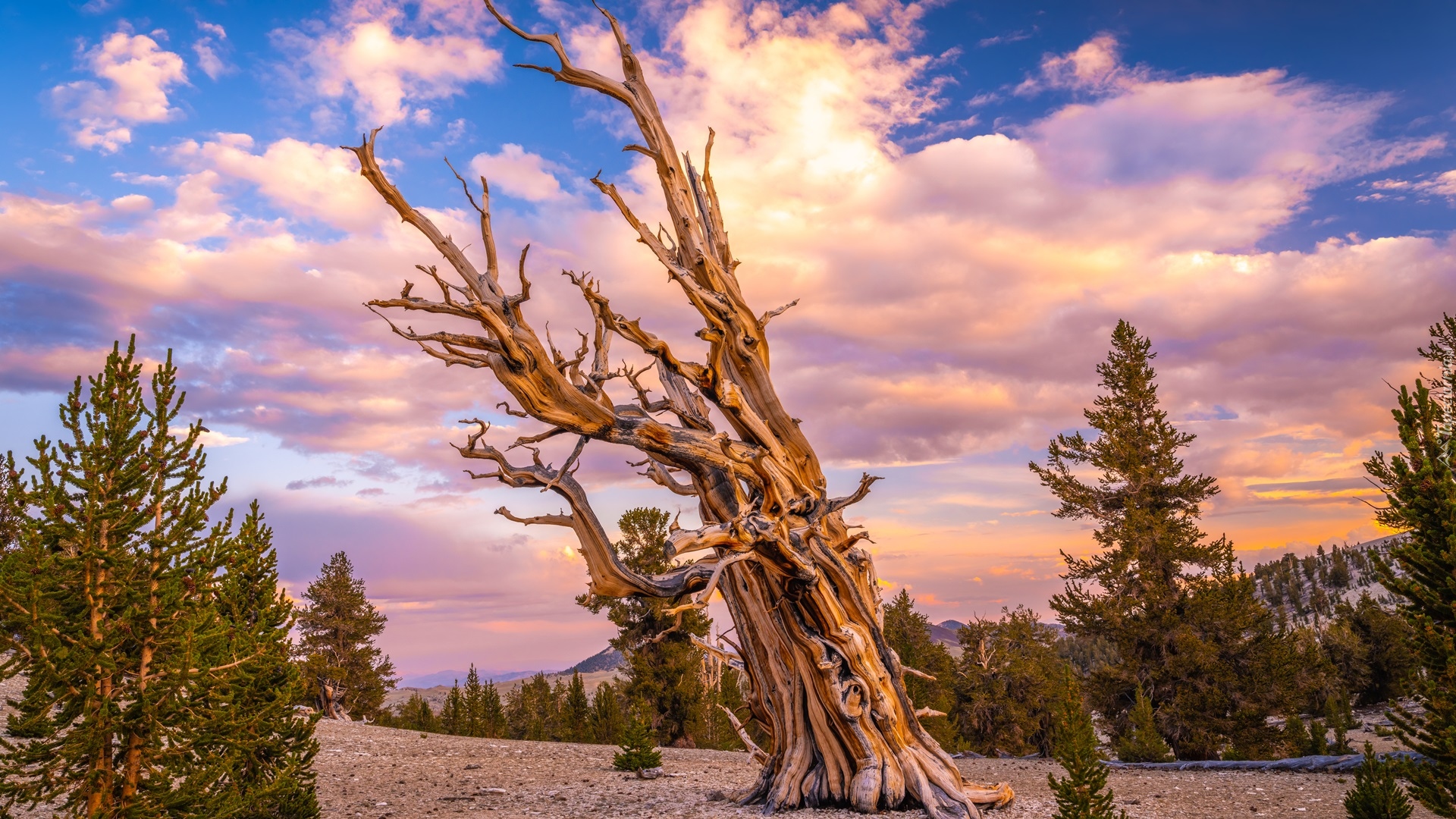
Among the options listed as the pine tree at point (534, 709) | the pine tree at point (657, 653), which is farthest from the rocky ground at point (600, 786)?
the pine tree at point (534, 709)

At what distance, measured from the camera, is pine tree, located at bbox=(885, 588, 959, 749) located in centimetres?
2319

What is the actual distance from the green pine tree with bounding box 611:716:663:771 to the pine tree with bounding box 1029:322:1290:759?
10.1m

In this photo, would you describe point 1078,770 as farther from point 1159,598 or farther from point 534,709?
point 534,709

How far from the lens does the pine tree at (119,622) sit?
584 cm

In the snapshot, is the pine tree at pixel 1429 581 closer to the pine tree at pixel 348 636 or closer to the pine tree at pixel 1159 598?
the pine tree at pixel 1159 598

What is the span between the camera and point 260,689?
864cm

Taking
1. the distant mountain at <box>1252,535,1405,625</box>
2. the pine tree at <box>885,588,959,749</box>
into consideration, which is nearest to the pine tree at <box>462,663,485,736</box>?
the pine tree at <box>885,588,959,749</box>

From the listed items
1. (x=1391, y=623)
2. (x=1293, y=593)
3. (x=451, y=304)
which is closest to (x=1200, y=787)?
(x=451, y=304)

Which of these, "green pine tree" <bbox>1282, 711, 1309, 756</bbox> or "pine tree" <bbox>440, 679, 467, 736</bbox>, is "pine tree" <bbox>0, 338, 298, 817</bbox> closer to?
"green pine tree" <bbox>1282, 711, 1309, 756</bbox>

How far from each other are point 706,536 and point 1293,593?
89189mm

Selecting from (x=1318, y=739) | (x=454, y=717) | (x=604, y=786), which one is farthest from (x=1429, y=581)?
(x=454, y=717)

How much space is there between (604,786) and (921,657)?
15.4 m

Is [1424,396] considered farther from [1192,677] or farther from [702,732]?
[702,732]

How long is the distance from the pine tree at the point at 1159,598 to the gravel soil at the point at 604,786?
11.2 ft
